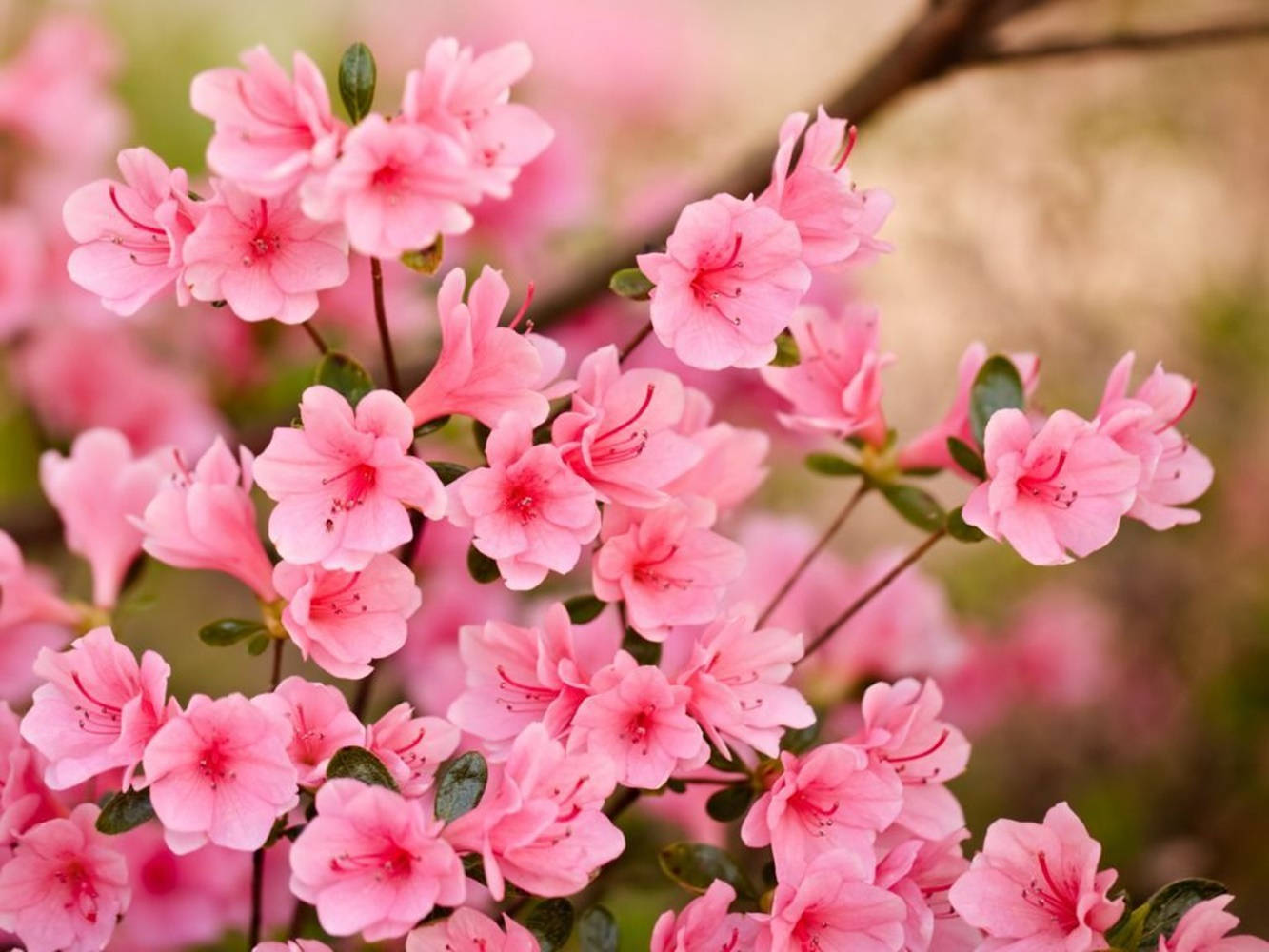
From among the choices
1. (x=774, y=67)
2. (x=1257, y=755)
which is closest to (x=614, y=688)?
(x=1257, y=755)

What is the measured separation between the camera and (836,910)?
22.2 inches

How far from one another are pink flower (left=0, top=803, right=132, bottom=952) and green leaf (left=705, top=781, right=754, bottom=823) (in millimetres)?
246

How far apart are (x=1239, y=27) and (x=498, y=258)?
1.96 ft

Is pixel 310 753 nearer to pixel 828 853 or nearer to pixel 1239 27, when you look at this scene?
pixel 828 853

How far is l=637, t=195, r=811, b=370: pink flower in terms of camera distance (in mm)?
574

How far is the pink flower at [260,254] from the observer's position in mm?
561

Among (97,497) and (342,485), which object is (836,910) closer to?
(342,485)

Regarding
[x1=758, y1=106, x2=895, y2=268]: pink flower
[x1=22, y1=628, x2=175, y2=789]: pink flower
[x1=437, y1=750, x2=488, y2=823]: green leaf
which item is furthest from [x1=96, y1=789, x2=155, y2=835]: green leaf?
[x1=758, y1=106, x2=895, y2=268]: pink flower

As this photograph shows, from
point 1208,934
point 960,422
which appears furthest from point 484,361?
point 1208,934

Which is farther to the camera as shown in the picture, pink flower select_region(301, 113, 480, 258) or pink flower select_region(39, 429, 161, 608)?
pink flower select_region(39, 429, 161, 608)

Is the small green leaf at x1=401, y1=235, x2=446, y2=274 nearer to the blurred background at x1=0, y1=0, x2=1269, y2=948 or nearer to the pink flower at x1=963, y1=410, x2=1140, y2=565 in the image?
the pink flower at x1=963, y1=410, x2=1140, y2=565

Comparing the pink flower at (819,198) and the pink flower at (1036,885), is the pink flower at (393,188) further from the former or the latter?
the pink flower at (1036,885)

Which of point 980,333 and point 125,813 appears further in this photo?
point 980,333

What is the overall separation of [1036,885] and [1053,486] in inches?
6.2
